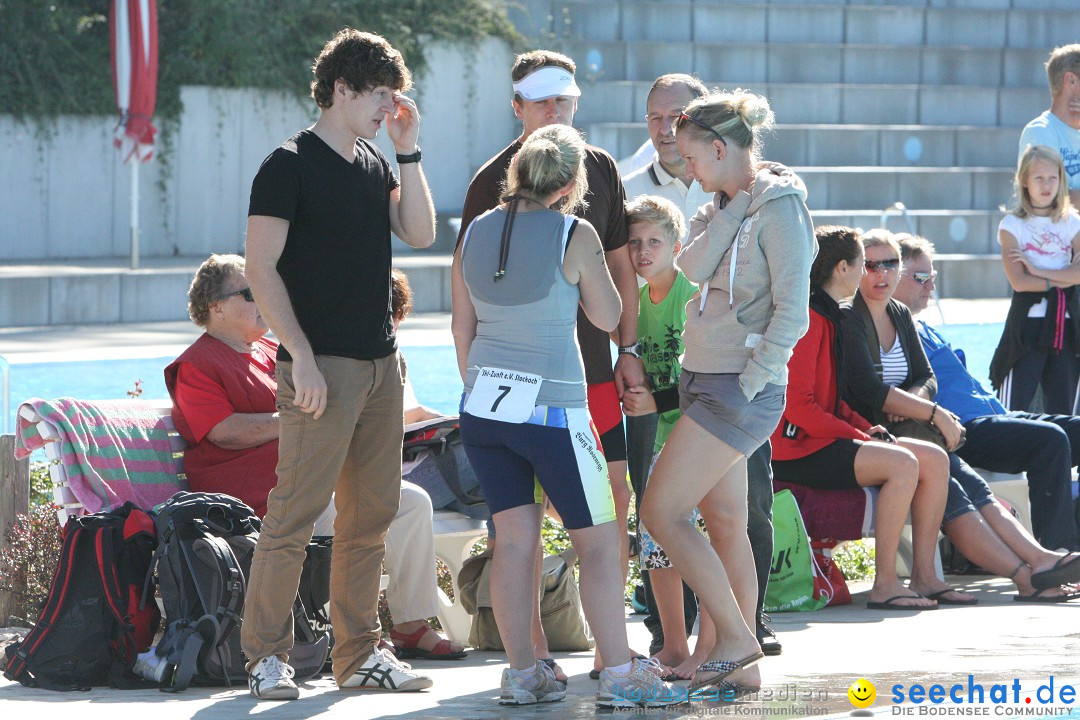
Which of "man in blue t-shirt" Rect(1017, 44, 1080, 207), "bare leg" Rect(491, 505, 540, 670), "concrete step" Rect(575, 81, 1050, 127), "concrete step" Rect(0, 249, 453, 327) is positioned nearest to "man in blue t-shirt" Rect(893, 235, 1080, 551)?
"man in blue t-shirt" Rect(1017, 44, 1080, 207)

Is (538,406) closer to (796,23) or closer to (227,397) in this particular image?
(227,397)

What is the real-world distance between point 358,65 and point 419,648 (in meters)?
1.79

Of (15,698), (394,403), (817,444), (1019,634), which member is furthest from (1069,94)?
(15,698)

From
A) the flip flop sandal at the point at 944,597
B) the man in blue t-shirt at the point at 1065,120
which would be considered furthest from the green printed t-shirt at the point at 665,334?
the man in blue t-shirt at the point at 1065,120

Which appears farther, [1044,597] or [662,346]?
[1044,597]

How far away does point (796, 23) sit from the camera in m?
17.9

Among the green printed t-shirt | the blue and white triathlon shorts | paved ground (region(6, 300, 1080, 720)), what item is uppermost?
the green printed t-shirt

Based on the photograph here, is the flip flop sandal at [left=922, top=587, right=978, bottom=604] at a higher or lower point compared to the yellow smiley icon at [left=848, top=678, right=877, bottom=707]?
lower

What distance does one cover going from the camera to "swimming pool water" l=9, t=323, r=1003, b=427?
10.6 metres

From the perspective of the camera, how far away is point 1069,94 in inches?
296

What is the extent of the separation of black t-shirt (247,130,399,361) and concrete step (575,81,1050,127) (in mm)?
12926

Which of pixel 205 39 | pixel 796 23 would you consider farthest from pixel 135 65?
pixel 796 23

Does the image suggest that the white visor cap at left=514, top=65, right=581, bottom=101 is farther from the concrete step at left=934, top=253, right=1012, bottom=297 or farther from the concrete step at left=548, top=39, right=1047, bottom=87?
the concrete step at left=548, top=39, right=1047, bottom=87

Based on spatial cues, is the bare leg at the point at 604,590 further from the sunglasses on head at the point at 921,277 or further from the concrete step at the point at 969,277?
the concrete step at the point at 969,277
